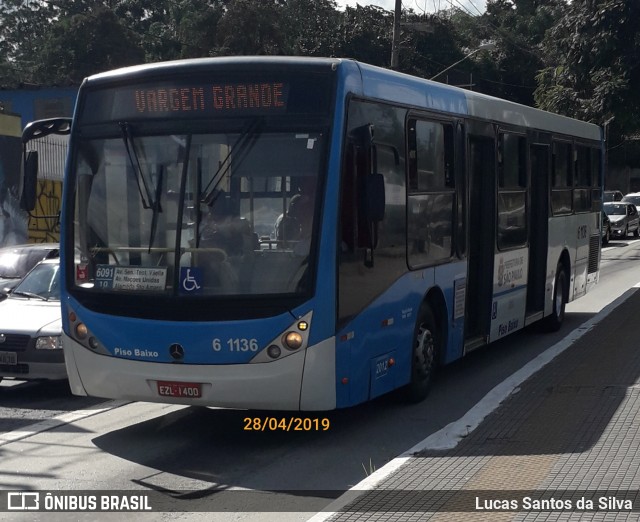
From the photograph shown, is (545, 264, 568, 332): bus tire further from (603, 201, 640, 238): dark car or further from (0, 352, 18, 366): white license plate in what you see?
(603, 201, 640, 238): dark car

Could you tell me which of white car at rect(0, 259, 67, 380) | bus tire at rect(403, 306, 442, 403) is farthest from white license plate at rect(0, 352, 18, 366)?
bus tire at rect(403, 306, 442, 403)

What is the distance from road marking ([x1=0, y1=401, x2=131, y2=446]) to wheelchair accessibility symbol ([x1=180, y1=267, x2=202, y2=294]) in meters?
2.14

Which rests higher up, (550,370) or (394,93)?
(394,93)

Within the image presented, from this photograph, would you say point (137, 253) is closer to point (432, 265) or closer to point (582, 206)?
point (432, 265)

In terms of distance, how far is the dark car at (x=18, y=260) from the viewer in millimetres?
15297

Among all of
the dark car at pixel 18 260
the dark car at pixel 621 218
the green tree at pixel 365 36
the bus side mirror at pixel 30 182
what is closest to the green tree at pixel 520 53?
the green tree at pixel 365 36

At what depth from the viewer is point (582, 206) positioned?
53.4 feet

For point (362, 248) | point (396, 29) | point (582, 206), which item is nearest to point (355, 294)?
point (362, 248)

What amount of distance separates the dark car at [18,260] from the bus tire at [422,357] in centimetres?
716

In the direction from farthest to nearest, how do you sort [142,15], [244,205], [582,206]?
[142,15], [582,206], [244,205]

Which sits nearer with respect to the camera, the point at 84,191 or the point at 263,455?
the point at 263,455

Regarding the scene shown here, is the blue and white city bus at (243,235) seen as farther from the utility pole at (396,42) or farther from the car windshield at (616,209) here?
the car windshield at (616,209)

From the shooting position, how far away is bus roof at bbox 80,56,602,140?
8180 mm

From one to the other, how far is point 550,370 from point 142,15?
66.0 meters
